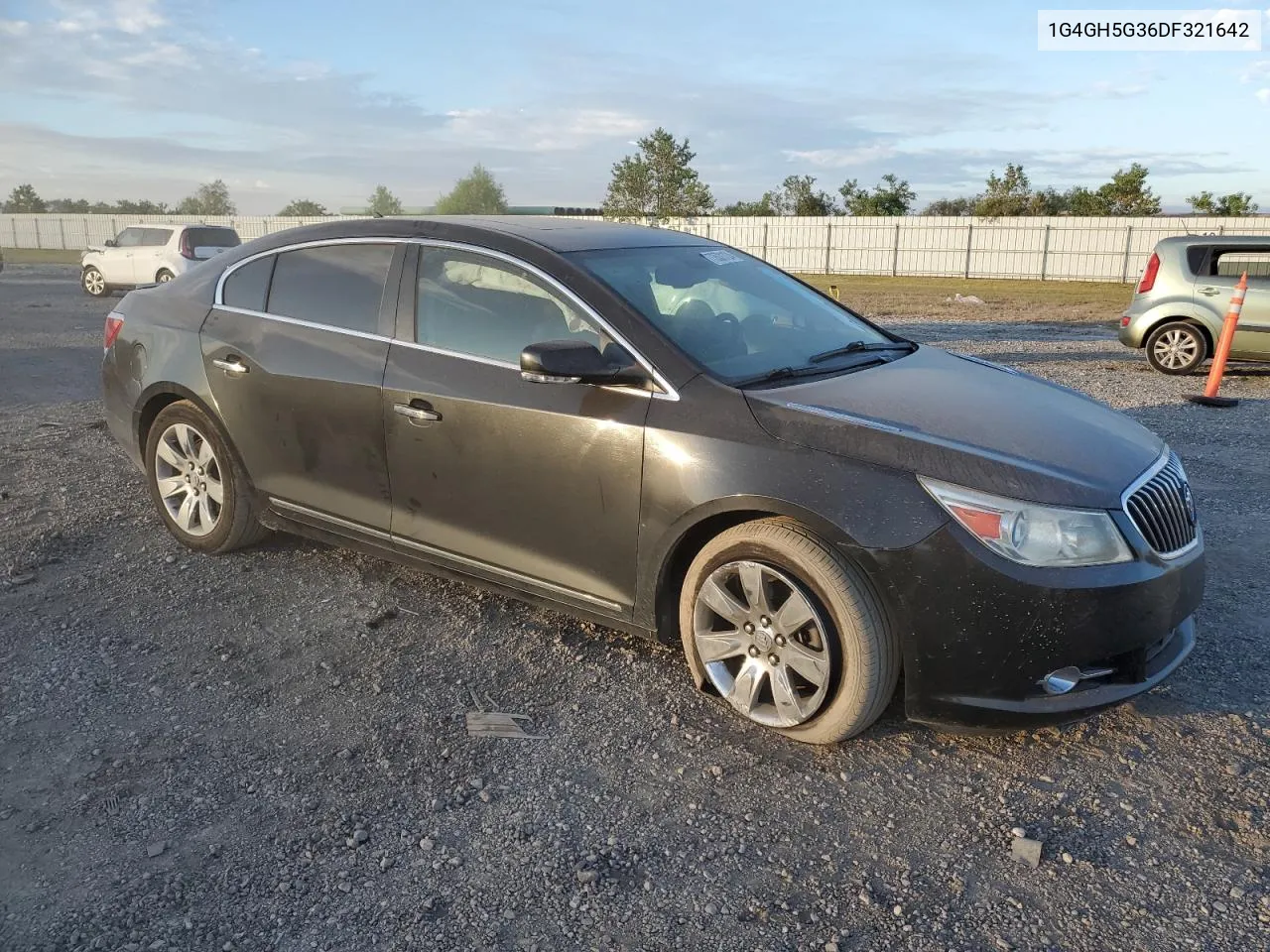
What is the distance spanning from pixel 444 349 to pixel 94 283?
883 inches

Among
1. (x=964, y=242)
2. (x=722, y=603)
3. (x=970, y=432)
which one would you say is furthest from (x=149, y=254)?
(x=964, y=242)

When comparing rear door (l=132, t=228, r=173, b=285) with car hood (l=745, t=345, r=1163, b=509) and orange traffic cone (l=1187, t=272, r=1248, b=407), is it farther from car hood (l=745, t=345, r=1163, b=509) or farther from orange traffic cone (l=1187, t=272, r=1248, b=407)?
car hood (l=745, t=345, r=1163, b=509)

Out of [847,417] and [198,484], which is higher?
[847,417]

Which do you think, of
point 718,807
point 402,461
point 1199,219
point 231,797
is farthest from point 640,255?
point 1199,219

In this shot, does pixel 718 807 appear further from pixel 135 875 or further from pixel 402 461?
pixel 402 461

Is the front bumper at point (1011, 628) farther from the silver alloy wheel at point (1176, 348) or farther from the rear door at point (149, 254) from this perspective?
the rear door at point (149, 254)

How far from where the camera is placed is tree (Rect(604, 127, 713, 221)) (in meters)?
28.9

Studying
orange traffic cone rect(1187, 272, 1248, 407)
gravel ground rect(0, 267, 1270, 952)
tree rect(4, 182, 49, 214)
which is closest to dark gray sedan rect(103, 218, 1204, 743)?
gravel ground rect(0, 267, 1270, 952)

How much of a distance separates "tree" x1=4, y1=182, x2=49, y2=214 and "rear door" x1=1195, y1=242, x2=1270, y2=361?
254 feet

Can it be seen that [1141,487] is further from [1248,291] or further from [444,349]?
[1248,291]

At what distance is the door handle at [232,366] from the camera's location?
14.6 ft

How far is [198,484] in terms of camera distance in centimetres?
482

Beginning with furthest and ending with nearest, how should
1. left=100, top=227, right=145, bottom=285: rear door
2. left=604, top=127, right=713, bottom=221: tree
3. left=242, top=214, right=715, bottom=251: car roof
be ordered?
1. left=604, top=127, right=713, bottom=221: tree
2. left=100, top=227, right=145, bottom=285: rear door
3. left=242, top=214, right=715, bottom=251: car roof

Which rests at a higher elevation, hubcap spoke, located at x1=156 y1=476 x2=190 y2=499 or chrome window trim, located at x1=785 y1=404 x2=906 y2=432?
chrome window trim, located at x1=785 y1=404 x2=906 y2=432
